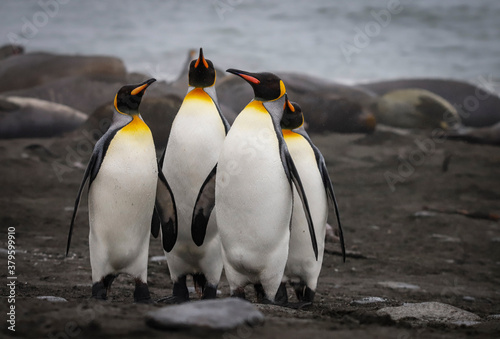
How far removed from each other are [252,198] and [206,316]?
1231 mm

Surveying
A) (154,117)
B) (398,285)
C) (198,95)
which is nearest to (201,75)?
(198,95)

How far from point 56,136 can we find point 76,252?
4.82 m

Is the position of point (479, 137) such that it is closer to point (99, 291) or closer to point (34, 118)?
point (34, 118)

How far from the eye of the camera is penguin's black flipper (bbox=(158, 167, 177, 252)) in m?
3.81

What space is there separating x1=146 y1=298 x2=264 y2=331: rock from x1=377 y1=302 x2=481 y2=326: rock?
44.8 inches

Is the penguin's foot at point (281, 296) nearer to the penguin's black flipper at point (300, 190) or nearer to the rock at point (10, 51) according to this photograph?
the penguin's black flipper at point (300, 190)

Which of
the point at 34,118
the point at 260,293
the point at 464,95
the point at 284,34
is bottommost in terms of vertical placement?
the point at 260,293

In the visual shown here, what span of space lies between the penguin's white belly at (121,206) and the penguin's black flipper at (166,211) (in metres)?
0.13

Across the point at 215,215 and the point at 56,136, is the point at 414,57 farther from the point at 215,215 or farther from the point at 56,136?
the point at 215,215

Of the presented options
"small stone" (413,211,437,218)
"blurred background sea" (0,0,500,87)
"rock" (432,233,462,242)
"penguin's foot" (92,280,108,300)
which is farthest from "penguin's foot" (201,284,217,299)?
"blurred background sea" (0,0,500,87)

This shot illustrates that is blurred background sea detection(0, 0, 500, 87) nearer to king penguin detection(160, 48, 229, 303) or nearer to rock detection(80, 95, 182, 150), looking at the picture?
rock detection(80, 95, 182, 150)

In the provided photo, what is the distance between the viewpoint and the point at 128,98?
373cm

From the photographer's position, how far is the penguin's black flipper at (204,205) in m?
3.81

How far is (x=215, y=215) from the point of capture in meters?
3.90
